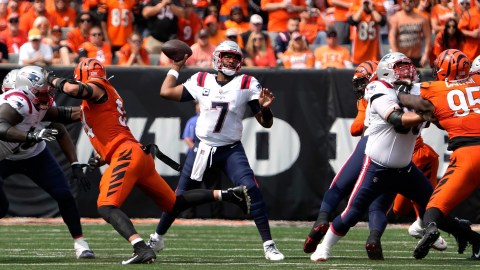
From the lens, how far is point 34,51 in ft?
47.7

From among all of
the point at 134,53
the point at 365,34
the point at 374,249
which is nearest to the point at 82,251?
the point at 374,249

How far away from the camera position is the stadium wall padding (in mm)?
13531

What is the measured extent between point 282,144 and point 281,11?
3.34 metres

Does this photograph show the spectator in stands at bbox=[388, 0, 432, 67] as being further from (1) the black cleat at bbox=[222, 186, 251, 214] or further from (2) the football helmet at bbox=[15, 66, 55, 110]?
(2) the football helmet at bbox=[15, 66, 55, 110]

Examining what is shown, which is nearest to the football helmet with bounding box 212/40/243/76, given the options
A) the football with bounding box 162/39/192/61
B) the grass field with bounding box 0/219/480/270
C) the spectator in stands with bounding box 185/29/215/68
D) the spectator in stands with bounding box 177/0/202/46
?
the football with bounding box 162/39/192/61

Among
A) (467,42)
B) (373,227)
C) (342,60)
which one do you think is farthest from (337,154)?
(373,227)

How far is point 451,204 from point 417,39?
7097mm

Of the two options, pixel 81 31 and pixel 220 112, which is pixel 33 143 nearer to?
pixel 220 112

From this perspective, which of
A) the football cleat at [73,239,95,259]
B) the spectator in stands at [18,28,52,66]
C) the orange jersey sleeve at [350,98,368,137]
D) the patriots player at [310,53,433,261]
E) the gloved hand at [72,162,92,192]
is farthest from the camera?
the spectator in stands at [18,28,52,66]

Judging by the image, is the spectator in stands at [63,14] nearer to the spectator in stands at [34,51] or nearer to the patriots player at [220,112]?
the spectator in stands at [34,51]

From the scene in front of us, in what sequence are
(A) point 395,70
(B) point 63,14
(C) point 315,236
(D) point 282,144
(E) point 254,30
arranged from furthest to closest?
(B) point 63,14
(E) point 254,30
(D) point 282,144
(C) point 315,236
(A) point 395,70

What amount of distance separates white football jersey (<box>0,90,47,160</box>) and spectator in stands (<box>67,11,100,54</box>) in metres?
6.17

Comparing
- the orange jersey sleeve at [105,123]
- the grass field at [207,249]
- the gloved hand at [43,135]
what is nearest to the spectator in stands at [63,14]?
the grass field at [207,249]

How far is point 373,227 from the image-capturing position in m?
9.23
